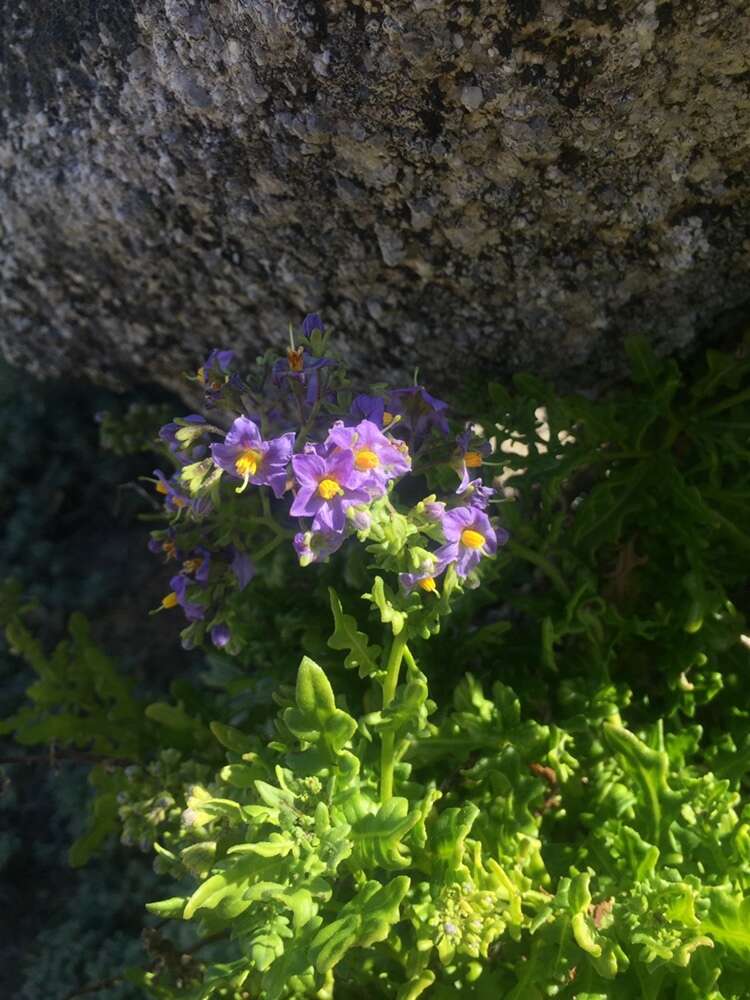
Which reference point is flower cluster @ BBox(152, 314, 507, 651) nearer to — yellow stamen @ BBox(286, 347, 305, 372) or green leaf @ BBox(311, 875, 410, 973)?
yellow stamen @ BBox(286, 347, 305, 372)

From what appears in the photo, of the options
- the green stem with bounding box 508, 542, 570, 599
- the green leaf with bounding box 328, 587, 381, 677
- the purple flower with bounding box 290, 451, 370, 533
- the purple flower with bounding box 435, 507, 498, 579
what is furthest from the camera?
the green stem with bounding box 508, 542, 570, 599

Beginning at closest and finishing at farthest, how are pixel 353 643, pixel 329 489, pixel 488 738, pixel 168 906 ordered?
pixel 329 489, pixel 168 906, pixel 353 643, pixel 488 738

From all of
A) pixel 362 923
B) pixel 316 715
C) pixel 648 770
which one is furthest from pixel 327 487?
pixel 648 770

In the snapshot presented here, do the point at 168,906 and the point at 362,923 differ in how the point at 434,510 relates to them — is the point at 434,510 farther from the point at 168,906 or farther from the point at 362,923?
the point at 168,906

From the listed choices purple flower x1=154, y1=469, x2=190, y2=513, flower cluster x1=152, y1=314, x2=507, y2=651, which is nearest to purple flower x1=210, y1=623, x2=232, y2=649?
flower cluster x1=152, y1=314, x2=507, y2=651

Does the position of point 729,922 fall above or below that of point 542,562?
below

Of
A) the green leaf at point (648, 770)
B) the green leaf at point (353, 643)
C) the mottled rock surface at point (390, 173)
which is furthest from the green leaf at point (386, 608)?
the mottled rock surface at point (390, 173)

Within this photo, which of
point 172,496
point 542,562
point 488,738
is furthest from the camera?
point 542,562
